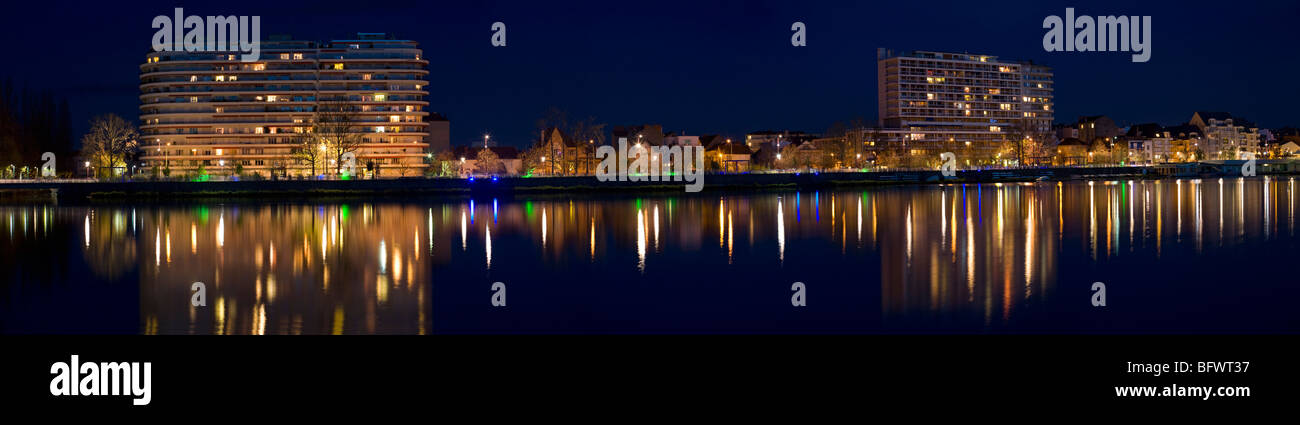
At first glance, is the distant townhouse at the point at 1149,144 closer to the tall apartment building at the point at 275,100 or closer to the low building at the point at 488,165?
the low building at the point at 488,165

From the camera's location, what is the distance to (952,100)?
18838cm

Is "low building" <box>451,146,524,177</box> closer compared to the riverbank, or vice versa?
the riverbank

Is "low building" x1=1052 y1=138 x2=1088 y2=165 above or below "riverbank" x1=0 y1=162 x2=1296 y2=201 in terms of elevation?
above

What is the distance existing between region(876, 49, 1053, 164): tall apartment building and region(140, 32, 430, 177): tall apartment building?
9004 cm

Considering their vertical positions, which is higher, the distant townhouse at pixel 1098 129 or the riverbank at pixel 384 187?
the distant townhouse at pixel 1098 129

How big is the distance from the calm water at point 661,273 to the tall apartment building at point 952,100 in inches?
5428

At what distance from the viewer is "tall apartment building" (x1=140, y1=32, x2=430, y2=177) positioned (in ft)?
391

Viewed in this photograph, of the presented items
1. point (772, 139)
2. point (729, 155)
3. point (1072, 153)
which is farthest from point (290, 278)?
point (1072, 153)

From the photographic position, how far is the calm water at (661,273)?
16.3 meters
